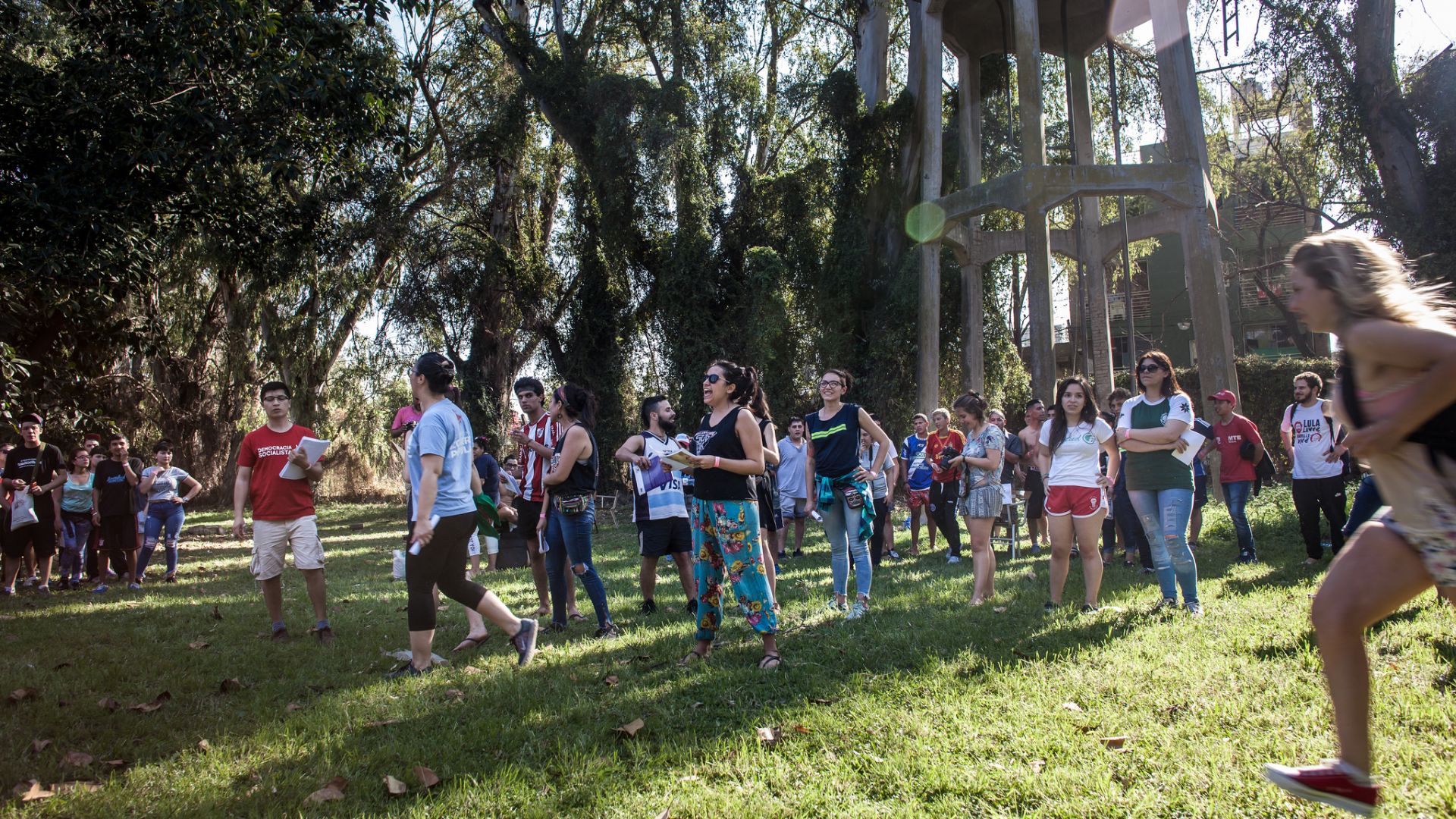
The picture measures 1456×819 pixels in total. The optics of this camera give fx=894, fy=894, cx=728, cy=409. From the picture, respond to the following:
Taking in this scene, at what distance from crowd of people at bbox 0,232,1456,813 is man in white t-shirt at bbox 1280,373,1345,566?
0.02 metres

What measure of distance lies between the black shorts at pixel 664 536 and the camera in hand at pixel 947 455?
444 cm

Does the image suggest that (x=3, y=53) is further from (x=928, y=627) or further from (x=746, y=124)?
(x=746, y=124)

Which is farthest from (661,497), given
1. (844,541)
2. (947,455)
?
(947,455)

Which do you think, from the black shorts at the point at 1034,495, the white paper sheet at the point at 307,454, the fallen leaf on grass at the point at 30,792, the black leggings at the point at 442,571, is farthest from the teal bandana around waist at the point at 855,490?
the black shorts at the point at 1034,495

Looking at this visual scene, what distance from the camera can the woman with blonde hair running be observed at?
2.72 meters

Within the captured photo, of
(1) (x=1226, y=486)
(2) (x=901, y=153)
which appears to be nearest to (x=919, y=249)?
(2) (x=901, y=153)

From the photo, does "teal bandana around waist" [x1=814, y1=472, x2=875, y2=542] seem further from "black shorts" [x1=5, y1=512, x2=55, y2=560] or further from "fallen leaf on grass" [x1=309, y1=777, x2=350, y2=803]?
"black shorts" [x1=5, y1=512, x2=55, y2=560]

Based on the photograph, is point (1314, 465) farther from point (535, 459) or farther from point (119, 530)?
point (119, 530)

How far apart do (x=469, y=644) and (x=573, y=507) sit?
4.29ft

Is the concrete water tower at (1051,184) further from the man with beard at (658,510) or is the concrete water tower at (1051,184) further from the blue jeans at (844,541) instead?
the man with beard at (658,510)

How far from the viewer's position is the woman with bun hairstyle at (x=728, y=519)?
18.4 ft

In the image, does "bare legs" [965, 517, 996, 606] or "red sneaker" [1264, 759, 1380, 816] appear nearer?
"red sneaker" [1264, 759, 1380, 816]

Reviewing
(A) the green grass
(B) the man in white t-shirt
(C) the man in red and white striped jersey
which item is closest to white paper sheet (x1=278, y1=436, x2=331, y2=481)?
(A) the green grass

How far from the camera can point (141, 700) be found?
5.43 metres
